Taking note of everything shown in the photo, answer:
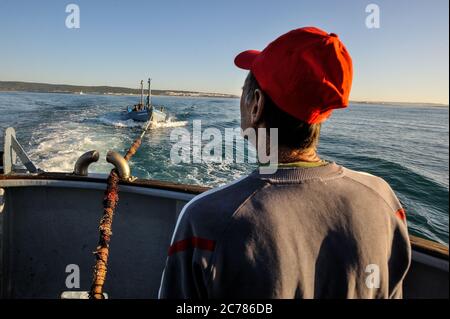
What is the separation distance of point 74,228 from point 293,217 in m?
2.51

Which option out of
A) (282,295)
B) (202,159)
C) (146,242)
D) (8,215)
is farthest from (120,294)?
(202,159)

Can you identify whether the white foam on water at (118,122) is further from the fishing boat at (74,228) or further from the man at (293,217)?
the man at (293,217)

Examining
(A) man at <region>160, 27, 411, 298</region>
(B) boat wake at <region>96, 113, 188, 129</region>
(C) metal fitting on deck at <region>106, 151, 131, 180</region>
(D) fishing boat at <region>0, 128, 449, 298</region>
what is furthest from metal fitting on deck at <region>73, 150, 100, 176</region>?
(B) boat wake at <region>96, 113, 188, 129</region>

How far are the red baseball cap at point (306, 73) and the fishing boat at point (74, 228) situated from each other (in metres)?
1.76

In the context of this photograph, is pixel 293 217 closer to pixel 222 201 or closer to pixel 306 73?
pixel 222 201

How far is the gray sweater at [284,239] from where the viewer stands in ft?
2.71

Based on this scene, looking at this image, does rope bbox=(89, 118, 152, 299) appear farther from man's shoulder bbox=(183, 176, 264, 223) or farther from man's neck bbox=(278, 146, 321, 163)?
man's neck bbox=(278, 146, 321, 163)

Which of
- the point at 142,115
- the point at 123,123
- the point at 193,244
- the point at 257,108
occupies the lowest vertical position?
the point at 193,244

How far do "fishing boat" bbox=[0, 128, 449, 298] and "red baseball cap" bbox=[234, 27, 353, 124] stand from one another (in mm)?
1760

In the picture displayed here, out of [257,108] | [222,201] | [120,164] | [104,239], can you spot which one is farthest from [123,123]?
[222,201]

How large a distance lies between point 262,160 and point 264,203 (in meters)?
0.17

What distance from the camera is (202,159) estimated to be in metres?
14.5

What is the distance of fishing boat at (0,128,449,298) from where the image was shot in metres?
2.70

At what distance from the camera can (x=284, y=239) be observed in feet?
2.74
